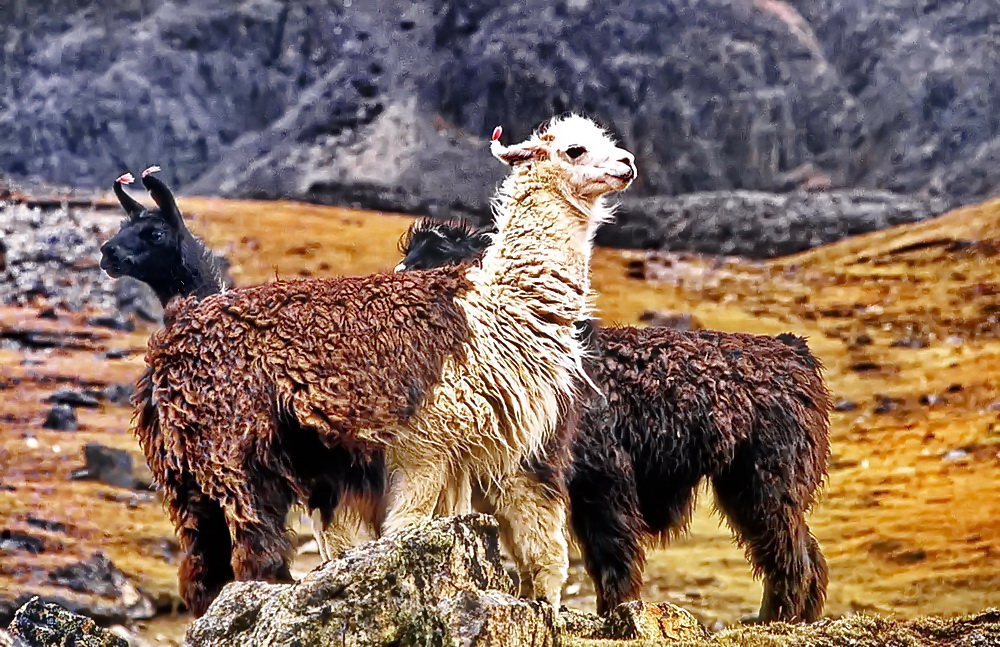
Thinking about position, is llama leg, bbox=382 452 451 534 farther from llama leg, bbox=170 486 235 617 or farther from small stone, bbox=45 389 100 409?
small stone, bbox=45 389 100 409

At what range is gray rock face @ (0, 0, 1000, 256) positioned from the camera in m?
7.38

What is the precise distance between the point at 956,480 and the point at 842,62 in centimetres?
273

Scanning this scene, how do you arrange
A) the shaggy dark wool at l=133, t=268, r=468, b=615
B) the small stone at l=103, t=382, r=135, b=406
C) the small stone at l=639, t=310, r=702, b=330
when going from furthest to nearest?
the small stone at l=639, t=310, r=702, b=330, the small stone at l=103, t=382, r=135, b=406, the shaggy dark wool at l=133, t=268, r=468, b=615

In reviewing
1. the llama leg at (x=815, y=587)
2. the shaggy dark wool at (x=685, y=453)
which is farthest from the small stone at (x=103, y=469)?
the llama leg at (x=815, y=587)

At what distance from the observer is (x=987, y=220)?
695 cm

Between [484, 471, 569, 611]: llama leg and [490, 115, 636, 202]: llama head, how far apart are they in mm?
1037

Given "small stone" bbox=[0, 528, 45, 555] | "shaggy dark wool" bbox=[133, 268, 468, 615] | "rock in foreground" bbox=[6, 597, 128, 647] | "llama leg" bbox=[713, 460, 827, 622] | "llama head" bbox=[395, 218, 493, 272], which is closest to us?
"rock in foreground" bbox=[6, 597, 128, 647]

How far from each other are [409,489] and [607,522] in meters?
1.53

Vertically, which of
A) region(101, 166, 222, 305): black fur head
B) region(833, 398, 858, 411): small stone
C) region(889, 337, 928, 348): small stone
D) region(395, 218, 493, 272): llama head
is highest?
region(395, 218, 493, 272): llama head

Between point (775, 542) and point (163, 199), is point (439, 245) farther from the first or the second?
point (775, 542)

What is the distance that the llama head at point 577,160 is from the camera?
167 inches

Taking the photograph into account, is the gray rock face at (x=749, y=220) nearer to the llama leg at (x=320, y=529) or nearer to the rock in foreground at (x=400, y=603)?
the llama leg at (x=320, y=529)

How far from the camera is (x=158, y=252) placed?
510 cm

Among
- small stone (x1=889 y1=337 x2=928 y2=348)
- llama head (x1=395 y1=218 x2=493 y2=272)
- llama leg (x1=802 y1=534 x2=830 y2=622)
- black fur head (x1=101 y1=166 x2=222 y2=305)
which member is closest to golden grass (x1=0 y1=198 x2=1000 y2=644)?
small stone (x1=889 y1=337 x2=928 y2=348)
